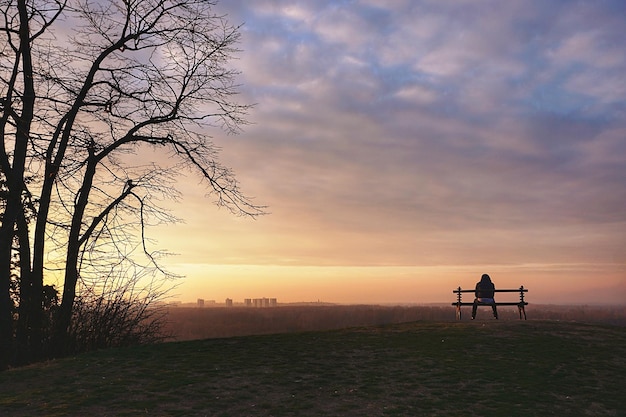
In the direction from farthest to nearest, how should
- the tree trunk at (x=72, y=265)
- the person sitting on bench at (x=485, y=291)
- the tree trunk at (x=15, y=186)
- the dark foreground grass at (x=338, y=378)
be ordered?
the person sitting on bench at (x=485, y=291)
the tree trunk at (x=72, y=265)
the tree trunk at (x=15, y=186)
the dark foreground grass at (x=338, y=378)

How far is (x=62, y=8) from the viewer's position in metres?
15.1

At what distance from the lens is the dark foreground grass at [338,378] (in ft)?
31.3

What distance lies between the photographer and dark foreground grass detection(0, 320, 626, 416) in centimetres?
955

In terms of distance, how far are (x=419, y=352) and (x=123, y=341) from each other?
25.8ft

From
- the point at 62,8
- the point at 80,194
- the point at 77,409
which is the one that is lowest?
the point at 77,409

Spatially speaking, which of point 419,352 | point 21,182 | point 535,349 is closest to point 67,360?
point 21,182

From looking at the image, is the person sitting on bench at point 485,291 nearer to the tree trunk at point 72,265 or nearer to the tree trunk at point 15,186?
the tree trunk at point 72,265

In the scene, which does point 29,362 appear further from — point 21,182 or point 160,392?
point 160,392

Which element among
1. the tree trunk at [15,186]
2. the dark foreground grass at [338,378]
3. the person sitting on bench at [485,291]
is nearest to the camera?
the dark foreground grass at [338,378]

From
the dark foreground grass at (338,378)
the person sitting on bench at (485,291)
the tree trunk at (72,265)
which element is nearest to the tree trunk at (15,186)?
the tree trunk at (72,265)

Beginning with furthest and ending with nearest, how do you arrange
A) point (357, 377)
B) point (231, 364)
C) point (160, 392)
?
point (231, 364) < point (357, 377) < point (160, 392)

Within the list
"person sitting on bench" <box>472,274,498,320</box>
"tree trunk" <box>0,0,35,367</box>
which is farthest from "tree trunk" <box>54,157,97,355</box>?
"person sitting on bench" <box>472,274,498,320</box>

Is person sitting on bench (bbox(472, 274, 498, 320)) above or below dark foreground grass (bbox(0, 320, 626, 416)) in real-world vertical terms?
above

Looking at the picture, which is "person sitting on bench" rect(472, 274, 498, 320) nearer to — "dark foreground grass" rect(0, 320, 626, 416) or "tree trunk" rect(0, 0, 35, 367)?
"dark foreground grass" rect(0, 320, 626, 416)
